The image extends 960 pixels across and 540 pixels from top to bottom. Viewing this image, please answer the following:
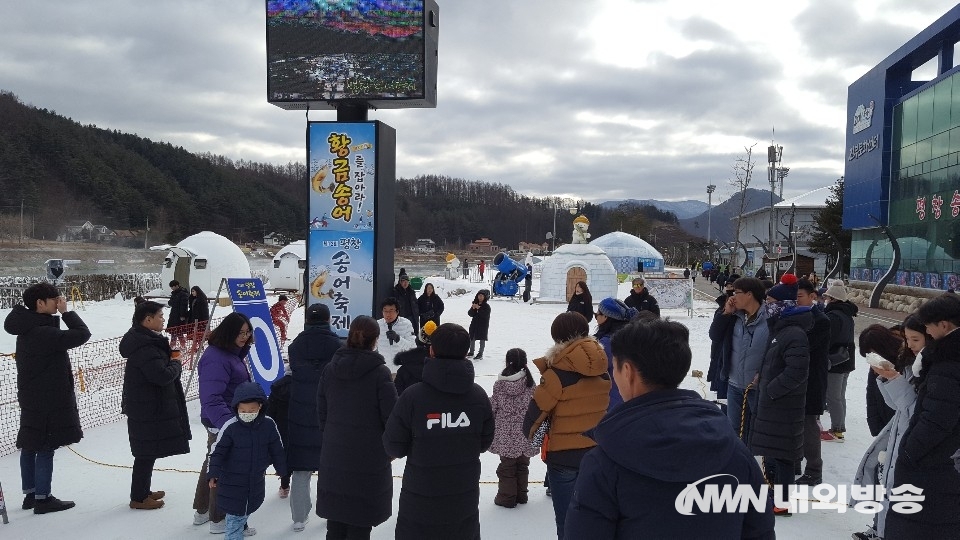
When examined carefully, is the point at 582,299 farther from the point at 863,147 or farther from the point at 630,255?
the point at 630,255

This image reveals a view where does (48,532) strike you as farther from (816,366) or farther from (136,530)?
(816,366)

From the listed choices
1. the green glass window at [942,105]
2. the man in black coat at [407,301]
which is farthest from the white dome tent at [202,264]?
the green glass window at [942,105]

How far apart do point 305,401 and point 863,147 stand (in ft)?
100

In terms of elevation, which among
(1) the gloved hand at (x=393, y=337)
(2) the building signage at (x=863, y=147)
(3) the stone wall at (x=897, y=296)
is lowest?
(3) the stone wall at (x=897, y=296)

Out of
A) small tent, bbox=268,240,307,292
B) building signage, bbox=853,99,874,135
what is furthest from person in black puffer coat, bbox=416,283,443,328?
building signage, bbox=853,99,874,135

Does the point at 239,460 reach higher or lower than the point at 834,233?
lower

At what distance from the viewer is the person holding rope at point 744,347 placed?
4.60 meters

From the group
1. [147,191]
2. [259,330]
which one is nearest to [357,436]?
[259,330]

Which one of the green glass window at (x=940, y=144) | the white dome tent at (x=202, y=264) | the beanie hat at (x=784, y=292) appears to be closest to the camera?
the beanie hat at (x=784, y=292)

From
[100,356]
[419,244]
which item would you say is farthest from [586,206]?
[100,356]

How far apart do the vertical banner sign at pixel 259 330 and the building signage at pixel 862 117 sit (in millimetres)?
29109

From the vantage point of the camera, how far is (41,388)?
4352 mm

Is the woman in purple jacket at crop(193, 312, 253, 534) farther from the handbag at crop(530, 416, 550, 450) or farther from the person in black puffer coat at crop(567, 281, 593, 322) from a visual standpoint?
the person in black puffer coat at crop(567, 281, 593, 322)

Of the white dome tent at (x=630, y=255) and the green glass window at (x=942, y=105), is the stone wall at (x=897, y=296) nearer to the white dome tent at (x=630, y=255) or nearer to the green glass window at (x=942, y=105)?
the green glass window at (x=942, y=105)
